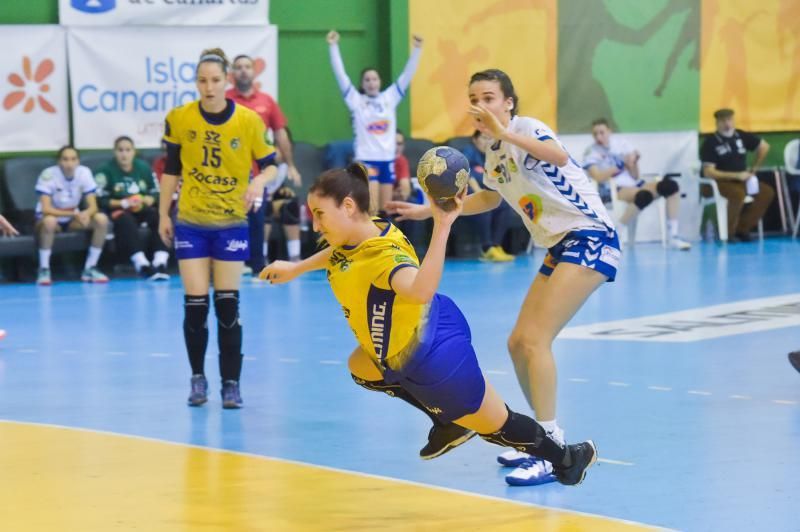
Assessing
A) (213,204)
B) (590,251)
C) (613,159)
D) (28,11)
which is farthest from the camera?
(613,159)

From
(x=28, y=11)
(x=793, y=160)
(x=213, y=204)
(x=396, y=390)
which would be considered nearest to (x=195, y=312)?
(x=213, y=204)

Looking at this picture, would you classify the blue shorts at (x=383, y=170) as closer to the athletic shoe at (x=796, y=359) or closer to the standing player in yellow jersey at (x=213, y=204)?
the standing player in yellow jersey at (x=213, y=204)

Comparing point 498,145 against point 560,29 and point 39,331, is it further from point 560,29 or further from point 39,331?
point 560,29

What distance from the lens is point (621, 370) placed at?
27.7 ft

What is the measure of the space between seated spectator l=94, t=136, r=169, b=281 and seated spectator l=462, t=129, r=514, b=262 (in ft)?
11.9

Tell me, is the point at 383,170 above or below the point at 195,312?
above

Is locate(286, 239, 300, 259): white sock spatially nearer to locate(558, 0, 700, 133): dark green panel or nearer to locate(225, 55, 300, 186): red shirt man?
locate(225, 55, 300, 186): red shirt man

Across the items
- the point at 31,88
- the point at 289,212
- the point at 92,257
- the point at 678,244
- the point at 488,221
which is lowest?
the point at 678,244

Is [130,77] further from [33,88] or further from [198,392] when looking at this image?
[198,392]

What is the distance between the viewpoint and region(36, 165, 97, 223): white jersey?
13867 millimetres

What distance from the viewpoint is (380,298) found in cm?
505

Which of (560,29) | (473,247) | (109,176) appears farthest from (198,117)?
(560,29)

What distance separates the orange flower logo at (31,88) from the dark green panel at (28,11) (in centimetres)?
47

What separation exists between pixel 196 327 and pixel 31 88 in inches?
318
